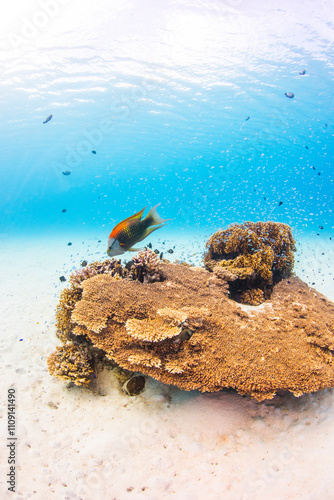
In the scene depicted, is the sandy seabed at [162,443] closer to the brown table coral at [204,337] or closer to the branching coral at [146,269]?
the brown table coral at [204,337]

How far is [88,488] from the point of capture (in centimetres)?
316

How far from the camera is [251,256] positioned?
633cm

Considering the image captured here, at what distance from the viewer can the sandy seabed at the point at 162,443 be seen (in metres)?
3.08

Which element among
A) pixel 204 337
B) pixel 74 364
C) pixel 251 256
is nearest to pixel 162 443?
pixel 204 337

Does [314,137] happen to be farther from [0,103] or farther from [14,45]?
[0,103]

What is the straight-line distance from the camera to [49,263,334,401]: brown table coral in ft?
11.5

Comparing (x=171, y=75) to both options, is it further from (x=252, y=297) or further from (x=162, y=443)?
(x=162, y=443)

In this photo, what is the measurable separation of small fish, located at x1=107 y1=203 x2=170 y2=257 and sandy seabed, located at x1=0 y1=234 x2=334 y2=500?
7.95ft

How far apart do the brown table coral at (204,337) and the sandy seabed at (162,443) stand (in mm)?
678

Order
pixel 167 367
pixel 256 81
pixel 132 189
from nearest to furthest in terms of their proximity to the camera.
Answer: pixel 167 367
pixel 256 81
pixel 132 189

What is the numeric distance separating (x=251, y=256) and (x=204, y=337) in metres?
3.18

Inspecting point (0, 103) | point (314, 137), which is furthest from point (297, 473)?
point (314, 137)

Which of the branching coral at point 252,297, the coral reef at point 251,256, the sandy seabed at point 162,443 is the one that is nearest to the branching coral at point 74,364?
the sandy seabed at point 162,443

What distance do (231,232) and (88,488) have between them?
5961 mm
